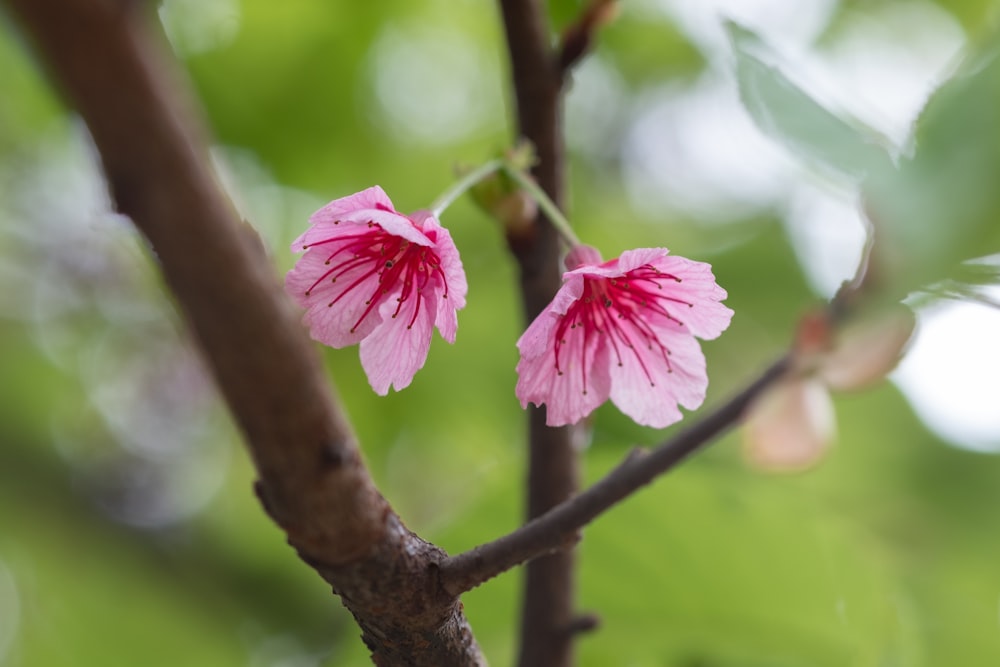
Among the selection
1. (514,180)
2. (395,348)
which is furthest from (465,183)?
(395,348)

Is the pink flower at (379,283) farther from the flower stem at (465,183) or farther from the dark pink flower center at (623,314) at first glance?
the dark pink flower center at (623,314)

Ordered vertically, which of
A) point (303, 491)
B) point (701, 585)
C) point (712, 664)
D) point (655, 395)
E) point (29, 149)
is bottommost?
point (712, 664)

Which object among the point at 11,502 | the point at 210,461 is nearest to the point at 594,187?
the point at 210,461

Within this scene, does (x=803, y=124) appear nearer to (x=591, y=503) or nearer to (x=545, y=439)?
(x=591, y=503)

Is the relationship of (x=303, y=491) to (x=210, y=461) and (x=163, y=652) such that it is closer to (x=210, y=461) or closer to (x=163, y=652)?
(x=163, y=652)

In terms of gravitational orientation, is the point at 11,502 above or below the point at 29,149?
below
